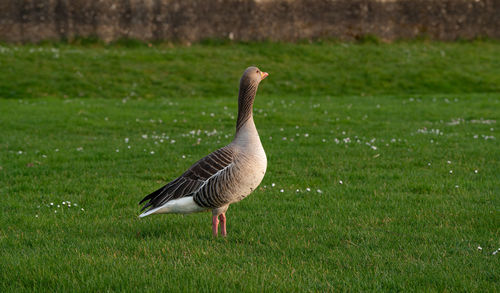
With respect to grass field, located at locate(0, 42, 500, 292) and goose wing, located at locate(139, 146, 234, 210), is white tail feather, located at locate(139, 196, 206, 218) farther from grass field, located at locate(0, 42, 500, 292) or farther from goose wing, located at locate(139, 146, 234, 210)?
grass field, located at locate(0, 42, 500, 292)

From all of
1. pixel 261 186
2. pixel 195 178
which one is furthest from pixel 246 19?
pixel 195 178

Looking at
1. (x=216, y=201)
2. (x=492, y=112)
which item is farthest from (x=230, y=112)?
(x=216, y=201)

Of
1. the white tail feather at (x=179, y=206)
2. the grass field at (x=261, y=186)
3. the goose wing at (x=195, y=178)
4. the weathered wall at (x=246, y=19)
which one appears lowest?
the grass field at (x=261, y=186)

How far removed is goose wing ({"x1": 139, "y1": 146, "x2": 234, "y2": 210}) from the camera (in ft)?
22.1

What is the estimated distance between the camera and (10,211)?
835 centimetres

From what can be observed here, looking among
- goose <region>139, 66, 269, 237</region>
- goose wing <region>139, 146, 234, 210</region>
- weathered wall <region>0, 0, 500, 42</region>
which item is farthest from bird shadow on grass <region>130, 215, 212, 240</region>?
weathered wall <region>0, 0, 500, 42</region>

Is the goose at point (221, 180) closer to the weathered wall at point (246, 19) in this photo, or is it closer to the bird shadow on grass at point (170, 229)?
the bird shadow on grass at point (170, 229)

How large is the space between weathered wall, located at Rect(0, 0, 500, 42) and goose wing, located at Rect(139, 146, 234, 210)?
91.9ft

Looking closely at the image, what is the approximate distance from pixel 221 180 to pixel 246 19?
2947 cm

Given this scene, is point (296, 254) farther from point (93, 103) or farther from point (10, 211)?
point (93, 103)

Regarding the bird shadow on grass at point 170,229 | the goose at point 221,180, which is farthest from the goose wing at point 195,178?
the bird shadow on grass at point 170,229

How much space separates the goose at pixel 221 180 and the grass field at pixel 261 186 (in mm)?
480

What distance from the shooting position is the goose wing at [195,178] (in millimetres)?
6750

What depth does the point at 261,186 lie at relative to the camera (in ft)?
33.0
